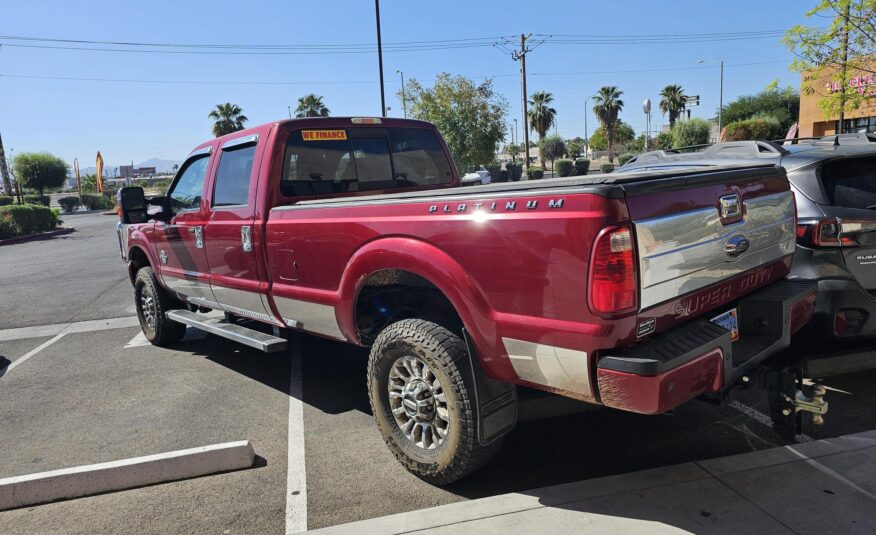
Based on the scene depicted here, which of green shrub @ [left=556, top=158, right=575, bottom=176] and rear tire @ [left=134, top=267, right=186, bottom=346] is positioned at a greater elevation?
green shrub @ [left=556, top=158, right=575, bottom=176]

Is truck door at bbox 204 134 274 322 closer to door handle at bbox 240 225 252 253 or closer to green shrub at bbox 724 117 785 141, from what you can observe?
door handle at bbox 240 225 252 253

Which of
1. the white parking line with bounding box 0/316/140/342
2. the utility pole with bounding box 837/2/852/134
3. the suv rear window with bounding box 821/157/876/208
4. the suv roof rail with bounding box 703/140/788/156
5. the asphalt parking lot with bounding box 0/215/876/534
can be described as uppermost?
the utility pole with bounding box 837/2/852/134

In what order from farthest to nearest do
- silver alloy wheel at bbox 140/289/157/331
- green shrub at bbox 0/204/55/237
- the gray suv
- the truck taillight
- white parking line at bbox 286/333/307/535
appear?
green shrub at bbox 0/204/55/237
silver alloy wheel at bbox 140/289/157/331
the gray suv
white parking line at bbox 286/333/307/535
the truck taillight

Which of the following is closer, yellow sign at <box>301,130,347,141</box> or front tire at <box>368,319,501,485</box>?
front tire at <box>368,319,501,485</box>

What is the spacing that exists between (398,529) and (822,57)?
16.9 m

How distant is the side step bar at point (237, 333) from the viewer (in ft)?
14.8

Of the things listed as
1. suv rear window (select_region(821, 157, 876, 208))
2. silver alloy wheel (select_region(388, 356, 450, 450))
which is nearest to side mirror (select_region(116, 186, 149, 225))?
silver alloy wheel (select_region(388, 356, 450, 450))

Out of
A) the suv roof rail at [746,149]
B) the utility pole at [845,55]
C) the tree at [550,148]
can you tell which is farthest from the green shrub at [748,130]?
the tree at [550,148]

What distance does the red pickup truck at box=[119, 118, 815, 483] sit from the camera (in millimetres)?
2543

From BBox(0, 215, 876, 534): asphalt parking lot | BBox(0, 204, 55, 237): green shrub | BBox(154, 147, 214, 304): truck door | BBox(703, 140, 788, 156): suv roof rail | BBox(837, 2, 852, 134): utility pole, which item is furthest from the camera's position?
BBox(0, 204, 55, 237): green shrub

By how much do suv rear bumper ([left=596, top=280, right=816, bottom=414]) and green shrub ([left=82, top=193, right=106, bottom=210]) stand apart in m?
56.7

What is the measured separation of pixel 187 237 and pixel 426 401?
10.6ft

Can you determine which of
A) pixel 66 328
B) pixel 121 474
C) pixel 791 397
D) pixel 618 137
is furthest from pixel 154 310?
pixel 618 137

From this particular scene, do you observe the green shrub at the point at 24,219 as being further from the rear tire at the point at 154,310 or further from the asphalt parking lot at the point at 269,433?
the rear tire at the point at 154,310
